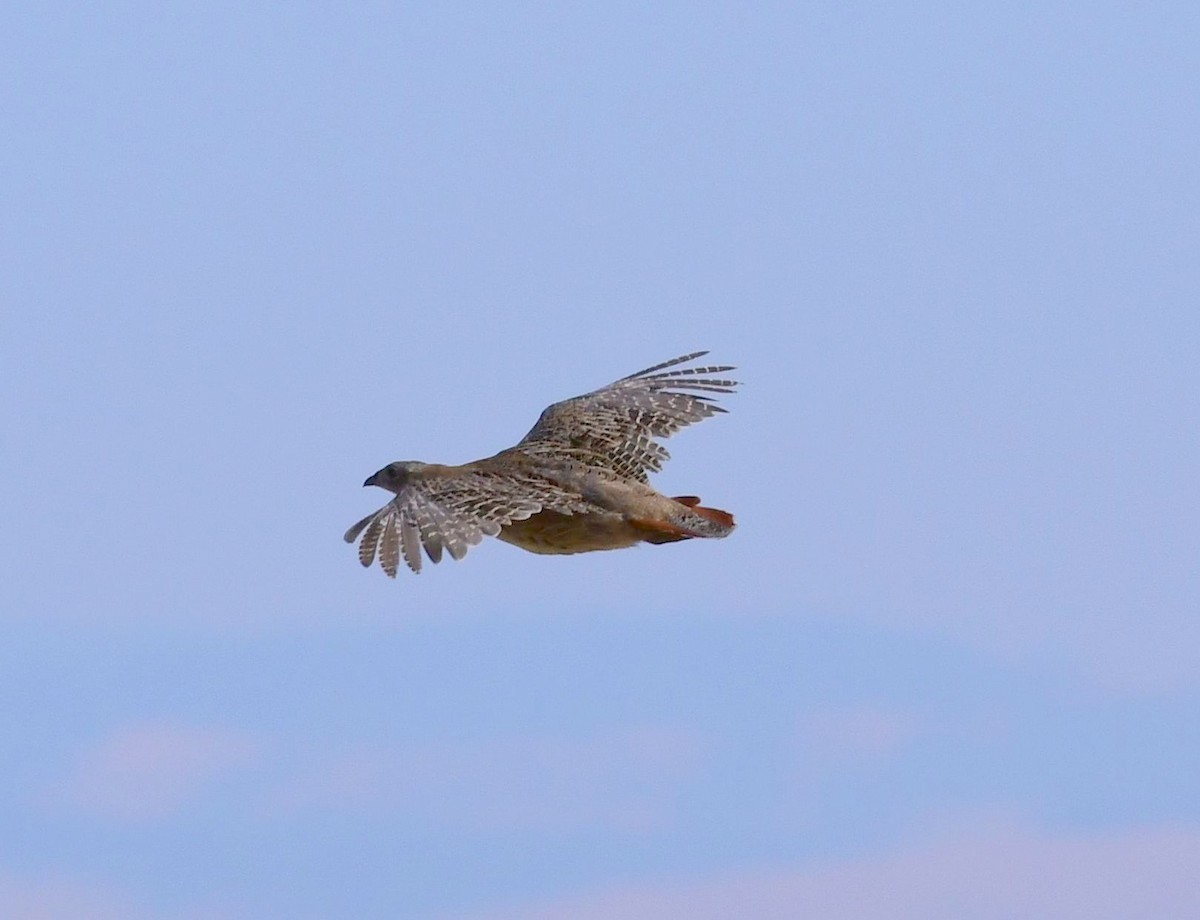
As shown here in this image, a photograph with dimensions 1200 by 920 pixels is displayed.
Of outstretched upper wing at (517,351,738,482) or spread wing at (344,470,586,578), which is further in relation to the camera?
outstretched upper wing at (517,351,738,482)

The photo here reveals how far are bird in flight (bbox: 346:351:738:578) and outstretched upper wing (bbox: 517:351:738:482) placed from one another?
0.06ft

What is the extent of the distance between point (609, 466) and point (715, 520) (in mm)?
1174

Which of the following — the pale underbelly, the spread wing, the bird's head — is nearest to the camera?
the spread wing

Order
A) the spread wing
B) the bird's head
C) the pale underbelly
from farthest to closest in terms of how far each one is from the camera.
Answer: the bird's head, the pale underbelly, the spread wing

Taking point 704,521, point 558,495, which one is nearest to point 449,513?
point 558,495

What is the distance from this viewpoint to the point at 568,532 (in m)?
18.1

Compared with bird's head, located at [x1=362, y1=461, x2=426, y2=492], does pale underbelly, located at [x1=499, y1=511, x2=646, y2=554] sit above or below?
below

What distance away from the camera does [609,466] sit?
1905 centimetres

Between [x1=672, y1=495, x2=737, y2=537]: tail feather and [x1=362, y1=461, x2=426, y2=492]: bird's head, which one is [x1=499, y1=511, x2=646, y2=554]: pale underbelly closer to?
[x1=672, y1=495, x2=737, y2=537]: tail feather

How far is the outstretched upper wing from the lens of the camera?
19250mm

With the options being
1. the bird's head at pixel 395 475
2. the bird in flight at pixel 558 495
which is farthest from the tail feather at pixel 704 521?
the bird's head at pixel 395 475

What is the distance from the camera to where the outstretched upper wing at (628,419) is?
1925 centimetres

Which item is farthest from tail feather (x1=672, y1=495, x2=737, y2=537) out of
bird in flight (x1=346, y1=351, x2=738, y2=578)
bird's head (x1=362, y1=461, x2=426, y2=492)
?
bird's head (x1=362, y1=461, x2=426, y2=492)

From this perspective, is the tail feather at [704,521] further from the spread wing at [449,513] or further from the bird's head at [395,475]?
the bird's head at [395,475]
